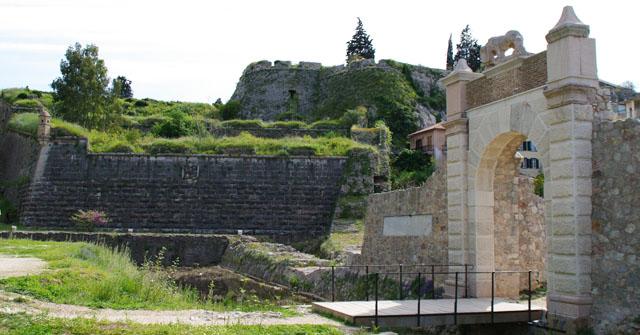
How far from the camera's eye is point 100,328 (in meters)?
7.56

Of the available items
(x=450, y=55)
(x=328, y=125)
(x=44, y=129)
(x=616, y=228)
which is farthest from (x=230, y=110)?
(x=616, y=228)

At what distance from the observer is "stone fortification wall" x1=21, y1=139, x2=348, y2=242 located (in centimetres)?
2853

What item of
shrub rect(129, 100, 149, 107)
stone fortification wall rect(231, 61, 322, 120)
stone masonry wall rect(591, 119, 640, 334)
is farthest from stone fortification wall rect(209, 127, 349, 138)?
stone masonry wall rect(591, 119, 640, 334)

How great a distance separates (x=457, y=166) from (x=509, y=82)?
1980 mm

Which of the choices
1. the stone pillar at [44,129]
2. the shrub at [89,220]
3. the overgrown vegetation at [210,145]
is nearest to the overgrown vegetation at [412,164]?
the overgrown vegetation at [210,145]

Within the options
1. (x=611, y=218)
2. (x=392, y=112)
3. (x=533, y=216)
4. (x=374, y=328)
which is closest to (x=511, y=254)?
(x=533, y=216)

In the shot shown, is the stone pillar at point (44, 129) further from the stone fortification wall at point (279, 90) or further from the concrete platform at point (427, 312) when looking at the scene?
the concrete platform at point (427, 312)

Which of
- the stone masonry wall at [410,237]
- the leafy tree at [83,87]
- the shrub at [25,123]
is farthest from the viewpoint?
the leafy tree at [83,87]

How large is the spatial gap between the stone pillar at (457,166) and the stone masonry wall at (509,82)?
0.23 metres

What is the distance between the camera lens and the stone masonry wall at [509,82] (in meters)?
10.4

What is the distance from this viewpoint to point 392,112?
47.4 m

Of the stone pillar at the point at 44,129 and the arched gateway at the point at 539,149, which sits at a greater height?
the stone pillar at the point at 44,129

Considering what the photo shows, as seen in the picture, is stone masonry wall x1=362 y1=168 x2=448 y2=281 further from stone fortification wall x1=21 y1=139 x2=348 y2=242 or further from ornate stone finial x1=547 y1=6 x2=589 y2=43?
stone fortification wall x1=21 y1=139 x2=348 y2=242

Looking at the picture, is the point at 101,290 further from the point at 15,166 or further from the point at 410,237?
the point at 15,166
